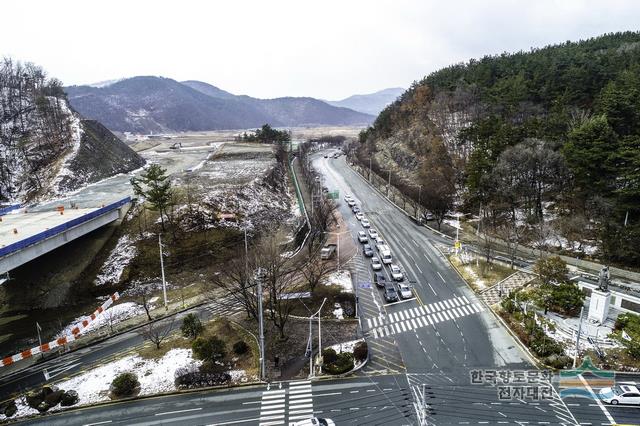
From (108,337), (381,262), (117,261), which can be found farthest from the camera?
(381,262)

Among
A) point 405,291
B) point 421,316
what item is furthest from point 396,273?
point 421,316

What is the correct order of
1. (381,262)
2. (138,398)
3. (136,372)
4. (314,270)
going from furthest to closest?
(381,262), (314,270), (136,372), (138,398)

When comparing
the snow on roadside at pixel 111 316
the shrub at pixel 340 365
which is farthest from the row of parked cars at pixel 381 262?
the snow on roadside at pixel 111 316

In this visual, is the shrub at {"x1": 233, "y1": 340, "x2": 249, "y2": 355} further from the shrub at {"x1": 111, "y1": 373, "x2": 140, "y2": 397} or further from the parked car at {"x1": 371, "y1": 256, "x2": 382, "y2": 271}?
the parked car at {"x1": 371, "y1": 256, "x2": 382, "y2": 271}

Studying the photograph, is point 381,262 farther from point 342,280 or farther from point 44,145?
point 44,145

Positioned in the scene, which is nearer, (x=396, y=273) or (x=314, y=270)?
(x=314, y=270)

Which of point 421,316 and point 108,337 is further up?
point 421,316

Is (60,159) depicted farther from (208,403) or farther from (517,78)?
(517,78)

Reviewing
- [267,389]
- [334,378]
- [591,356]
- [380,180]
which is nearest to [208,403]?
[267,389]
